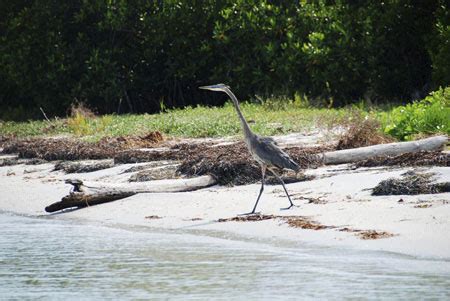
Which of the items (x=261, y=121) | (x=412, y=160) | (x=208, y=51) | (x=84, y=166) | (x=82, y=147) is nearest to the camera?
(x=412, y=160)

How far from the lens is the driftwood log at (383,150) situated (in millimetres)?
13852

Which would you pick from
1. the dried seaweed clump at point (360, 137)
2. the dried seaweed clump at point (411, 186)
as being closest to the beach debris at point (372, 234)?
the dried seaweed clump at point (411, 186)

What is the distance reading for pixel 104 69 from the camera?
2634 centimetres

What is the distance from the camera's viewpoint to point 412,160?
1304 centimetres

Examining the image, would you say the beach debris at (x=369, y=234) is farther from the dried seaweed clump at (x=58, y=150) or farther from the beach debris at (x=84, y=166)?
the dried seaweed clump at (x=58, y=150)

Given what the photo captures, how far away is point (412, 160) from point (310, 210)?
1993 mm

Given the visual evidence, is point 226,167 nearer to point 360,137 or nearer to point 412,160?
point 360,137

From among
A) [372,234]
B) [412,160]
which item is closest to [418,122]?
[412,160]

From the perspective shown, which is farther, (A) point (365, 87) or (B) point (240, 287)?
(A) point (365, 87)

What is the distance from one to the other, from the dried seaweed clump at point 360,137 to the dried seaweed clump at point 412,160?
1256 millimetres

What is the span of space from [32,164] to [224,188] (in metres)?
5.12

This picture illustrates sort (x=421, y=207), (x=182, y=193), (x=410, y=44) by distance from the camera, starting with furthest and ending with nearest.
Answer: (x=410, y=44) < (x=182, y=193) < (x=421, y=207)

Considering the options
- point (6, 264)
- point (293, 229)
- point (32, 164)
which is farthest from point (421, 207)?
point (32, 164)

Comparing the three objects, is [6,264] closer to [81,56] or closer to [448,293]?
[448,293]
